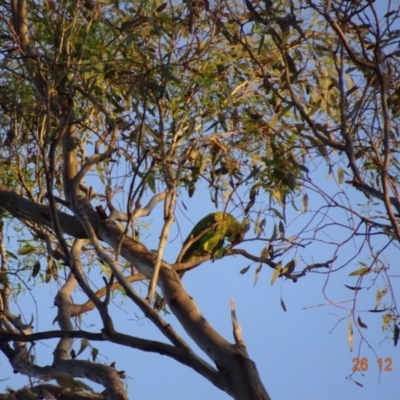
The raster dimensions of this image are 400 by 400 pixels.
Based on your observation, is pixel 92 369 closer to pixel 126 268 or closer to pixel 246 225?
pixel 246 225

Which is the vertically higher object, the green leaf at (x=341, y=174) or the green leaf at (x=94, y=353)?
the green leaf at (x=341, y=174)

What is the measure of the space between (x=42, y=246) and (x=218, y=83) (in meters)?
1.04

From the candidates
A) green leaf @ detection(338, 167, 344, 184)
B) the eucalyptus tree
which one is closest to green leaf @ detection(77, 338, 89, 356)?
the eucalyptus tree

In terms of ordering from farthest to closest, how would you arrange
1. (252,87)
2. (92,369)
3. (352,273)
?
(252,87) → (352,273) → (92,369)

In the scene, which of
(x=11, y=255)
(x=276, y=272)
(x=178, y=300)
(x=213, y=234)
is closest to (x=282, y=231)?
(x=276, y=272)

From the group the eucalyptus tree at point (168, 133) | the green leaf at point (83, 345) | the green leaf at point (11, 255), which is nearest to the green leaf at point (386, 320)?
the eucalyptus tree at point (168, 133)

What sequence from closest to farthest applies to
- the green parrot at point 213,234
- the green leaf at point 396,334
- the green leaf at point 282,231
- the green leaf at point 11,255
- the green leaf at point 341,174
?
the green leaf at point 396,334 → the green leaf at point 282,231 → the green leaf at point 341,174 → the green parrot at point 213,234 → the green leaf at point 11,255

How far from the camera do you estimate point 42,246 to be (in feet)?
10.8

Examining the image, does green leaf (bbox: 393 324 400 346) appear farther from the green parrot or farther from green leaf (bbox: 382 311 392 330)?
the green parrot

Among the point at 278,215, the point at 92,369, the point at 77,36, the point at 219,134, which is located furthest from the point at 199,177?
the point at 92,369

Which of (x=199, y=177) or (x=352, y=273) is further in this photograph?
(x=199, y=177)

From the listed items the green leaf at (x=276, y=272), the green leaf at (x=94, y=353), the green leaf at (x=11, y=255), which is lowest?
the green leaf at (x=94, y=353)

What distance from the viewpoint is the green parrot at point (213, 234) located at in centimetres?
291

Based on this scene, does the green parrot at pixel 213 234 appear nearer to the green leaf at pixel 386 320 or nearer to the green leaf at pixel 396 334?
the green leaf at pixel 386 320
